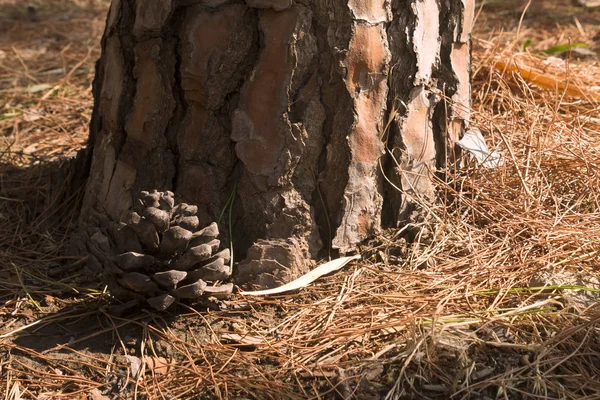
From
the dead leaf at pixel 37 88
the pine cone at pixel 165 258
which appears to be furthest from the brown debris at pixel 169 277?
the dead leaf at pixel 37 88

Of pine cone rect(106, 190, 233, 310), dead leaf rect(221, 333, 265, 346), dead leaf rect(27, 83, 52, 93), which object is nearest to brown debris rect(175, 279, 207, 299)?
pine cone rect(106, 190, 233, 310)

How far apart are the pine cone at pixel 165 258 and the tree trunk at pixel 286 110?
0.60ft

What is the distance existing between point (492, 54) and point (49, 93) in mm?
2010

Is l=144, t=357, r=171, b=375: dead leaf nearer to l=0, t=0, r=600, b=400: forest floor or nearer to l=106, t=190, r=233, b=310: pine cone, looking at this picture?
l=0, t=0, r=600, b=400: forest floor

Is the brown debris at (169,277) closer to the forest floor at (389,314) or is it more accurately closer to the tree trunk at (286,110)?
the forest floor at (389,314)

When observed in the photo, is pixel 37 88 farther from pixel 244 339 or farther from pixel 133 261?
pixel 244 339

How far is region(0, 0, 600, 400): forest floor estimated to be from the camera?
156 centimetres

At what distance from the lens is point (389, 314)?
172cm

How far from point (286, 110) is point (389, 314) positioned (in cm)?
57

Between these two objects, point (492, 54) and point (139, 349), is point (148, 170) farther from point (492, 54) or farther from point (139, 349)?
point (492, 54)

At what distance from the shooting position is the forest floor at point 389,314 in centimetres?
156

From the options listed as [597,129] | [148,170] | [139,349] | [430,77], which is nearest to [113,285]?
[139,349]

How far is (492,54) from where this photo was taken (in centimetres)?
298

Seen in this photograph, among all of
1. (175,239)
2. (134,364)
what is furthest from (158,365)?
(175,239)
